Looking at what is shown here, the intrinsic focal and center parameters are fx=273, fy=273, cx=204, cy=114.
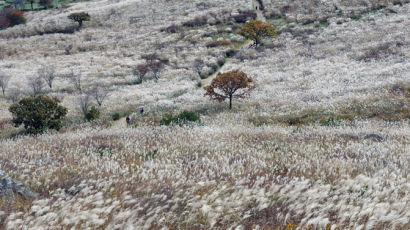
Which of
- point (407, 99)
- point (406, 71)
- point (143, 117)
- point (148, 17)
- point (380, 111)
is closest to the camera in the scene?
point (380, 111)

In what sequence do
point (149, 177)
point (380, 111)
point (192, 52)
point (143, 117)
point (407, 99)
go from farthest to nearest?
point (192, 52)
point (143, 117)
point (407, 99)
point (380, 111)
point (149, 177)

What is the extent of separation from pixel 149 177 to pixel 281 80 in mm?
27926

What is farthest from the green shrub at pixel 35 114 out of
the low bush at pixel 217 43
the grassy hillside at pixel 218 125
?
the low bush at pixel 217 43

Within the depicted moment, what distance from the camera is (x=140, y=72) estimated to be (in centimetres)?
3916

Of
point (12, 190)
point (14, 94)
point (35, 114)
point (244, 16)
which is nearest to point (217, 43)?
point (244, 16)

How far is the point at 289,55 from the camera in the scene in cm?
4003

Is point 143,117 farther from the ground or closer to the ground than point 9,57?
closer to the ground

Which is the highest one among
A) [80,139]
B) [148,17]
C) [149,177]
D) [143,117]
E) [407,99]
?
[148,17]

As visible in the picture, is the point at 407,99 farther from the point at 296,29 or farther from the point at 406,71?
the point at 296,29

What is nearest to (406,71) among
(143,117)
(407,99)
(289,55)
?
(407,99)

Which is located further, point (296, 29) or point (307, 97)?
point (296, 29)

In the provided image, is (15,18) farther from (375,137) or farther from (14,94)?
(375,137)

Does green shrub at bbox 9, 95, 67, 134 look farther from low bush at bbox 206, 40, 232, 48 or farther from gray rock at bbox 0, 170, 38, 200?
low bush at bbox 206, 40, 232, 48

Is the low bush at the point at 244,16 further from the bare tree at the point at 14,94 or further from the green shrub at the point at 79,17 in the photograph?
the bare tree at the point at 14,94
